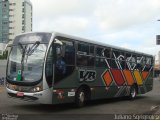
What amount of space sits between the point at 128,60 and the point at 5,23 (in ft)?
417

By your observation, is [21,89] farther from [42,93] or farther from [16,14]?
[16,14]

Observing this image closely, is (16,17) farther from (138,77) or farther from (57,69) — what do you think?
(57,69)

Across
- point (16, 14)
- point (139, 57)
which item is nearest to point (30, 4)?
point (16, 14)

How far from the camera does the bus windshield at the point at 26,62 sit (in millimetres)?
14508

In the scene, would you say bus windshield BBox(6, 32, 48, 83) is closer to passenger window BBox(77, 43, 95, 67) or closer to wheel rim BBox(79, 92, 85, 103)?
passenger window BBox(77, 43, 95, 67)

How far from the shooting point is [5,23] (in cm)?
14475

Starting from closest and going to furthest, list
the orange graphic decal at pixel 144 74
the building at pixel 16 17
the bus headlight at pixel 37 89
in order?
1. the bus headlight at pixel 37 89
2. the orange graphic decal at pixel 144 74
3. the building at pixel 16 17

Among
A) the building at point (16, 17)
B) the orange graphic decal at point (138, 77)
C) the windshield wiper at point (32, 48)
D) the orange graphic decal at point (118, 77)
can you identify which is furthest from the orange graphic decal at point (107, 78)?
the building at point (16, 17)

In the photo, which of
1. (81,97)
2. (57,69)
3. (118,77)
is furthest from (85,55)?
(118,77)

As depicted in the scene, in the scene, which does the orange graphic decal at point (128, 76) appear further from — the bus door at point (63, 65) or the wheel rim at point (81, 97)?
the bus door at point (63, 65)

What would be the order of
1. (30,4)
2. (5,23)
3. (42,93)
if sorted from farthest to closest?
(30,4) → (5,23) → (42,93)

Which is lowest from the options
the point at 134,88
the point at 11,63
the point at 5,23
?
the point at 134,88

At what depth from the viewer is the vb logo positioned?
16.6 metres

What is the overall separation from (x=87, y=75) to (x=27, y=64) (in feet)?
11.0
